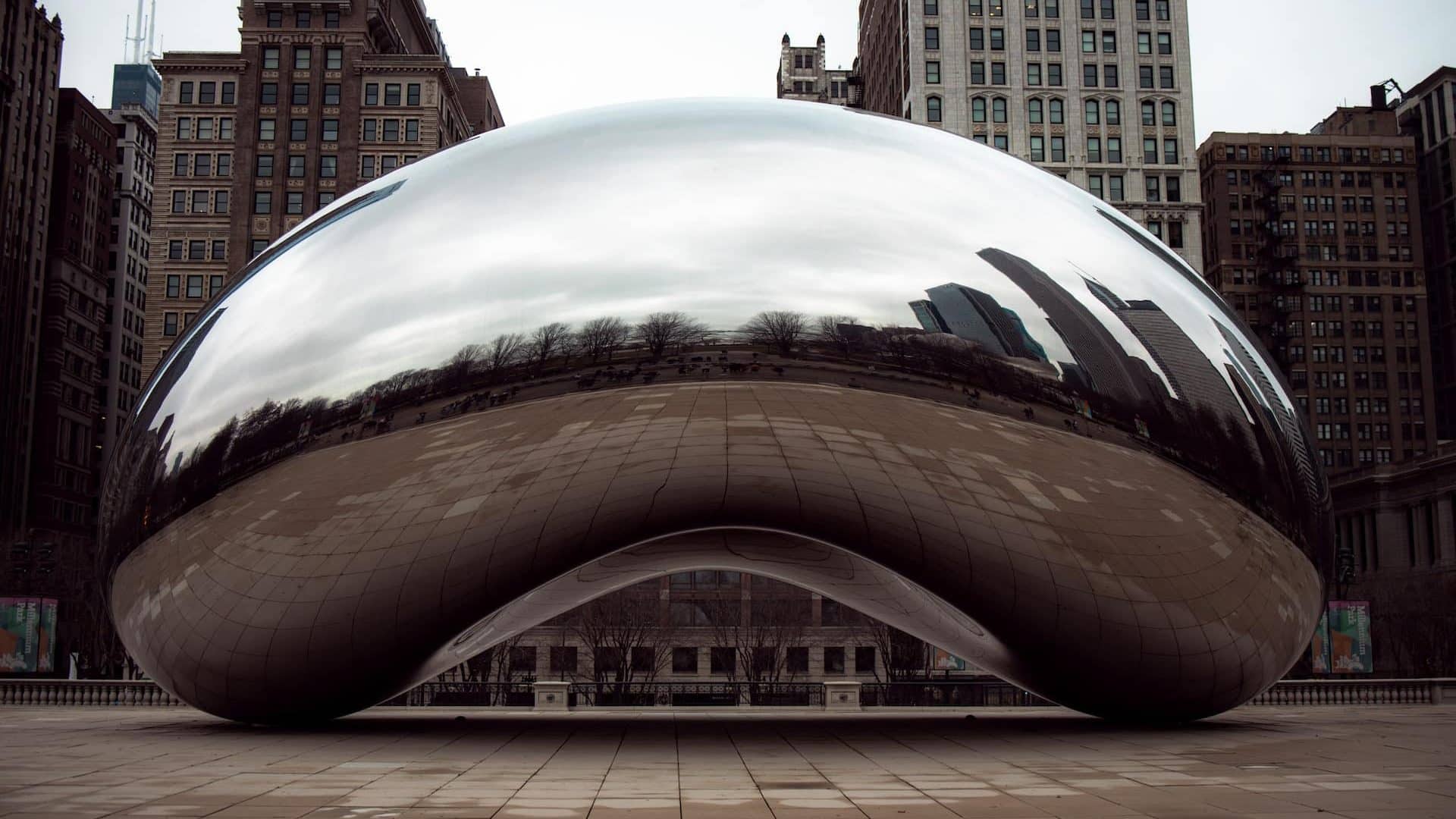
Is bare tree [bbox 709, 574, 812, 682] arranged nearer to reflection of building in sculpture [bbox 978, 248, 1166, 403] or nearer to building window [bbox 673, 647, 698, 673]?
building window [bbox 673, 647, 698, 673]

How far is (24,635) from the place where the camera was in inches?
1304

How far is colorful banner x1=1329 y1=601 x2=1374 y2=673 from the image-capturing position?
33.2 m

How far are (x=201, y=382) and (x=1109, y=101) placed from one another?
98.4 meters

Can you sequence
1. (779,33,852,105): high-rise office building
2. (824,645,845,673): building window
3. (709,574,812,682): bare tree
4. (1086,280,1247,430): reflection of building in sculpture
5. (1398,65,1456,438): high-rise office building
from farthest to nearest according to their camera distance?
(779,33,852,105): high-rise office building, (1398,65,1456,438): high-rise office building, (824,645,845,673): building window, (709,574,812,682): bare tree, (1086,280,1247,430): reflection of building in sculpture

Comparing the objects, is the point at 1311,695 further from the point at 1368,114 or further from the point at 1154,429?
the point at 1368,114

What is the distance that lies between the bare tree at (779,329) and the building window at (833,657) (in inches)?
→ 2636

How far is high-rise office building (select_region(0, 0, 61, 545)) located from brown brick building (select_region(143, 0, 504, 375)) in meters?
26.7

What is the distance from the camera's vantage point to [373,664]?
12.7m

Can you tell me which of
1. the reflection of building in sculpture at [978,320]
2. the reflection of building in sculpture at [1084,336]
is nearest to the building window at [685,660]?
the reflection of building in sculpture at [1084,336]

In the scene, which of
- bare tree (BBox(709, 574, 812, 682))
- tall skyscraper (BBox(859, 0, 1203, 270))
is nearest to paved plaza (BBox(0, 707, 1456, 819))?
bare tree (BBox(709, 574, 812, 682))

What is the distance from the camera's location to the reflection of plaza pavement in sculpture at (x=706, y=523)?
1100 cm

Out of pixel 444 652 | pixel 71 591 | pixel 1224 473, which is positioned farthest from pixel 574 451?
pixel 71 591

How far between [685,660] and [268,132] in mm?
55573

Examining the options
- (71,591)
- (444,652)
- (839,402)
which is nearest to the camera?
(839,402)
